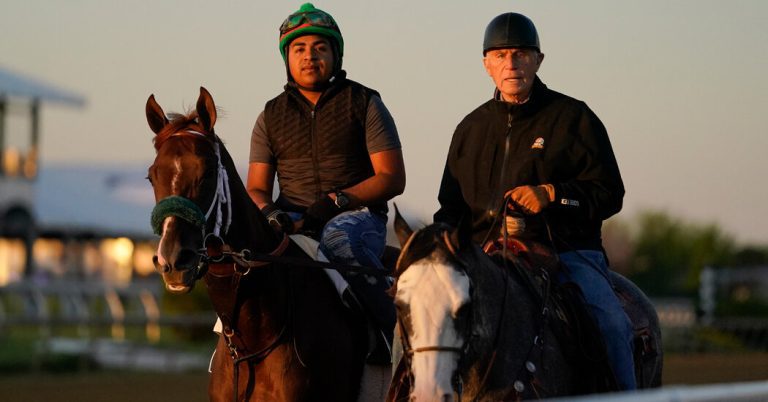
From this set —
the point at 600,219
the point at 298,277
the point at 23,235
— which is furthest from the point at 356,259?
the point at 23,235

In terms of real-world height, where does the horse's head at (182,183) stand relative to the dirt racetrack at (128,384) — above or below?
above

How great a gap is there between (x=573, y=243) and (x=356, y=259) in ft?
3.79

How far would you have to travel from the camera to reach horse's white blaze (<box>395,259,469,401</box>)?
216 inches

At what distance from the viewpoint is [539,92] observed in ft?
23.5

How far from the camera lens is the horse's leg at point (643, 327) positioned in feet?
23.9

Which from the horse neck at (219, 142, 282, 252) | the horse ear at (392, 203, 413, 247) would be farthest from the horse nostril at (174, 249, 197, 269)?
the horse ear at (392, 203, 413, 247)

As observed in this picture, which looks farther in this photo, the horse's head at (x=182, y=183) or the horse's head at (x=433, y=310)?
the horse's head at (x=182, y=183)

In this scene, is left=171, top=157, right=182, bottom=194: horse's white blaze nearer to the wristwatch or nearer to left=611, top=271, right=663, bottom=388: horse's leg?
the wristwatch

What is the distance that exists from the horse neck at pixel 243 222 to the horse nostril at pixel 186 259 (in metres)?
0.52

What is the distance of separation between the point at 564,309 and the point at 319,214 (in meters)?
1.62

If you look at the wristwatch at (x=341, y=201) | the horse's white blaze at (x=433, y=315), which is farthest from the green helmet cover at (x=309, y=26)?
the horse's white blaze at (x=433, y=315)

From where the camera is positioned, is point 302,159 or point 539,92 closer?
point 539,92

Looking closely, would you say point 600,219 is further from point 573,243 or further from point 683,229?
point 683,229

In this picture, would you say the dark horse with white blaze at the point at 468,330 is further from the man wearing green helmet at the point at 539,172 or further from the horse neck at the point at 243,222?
the horse neck at the point at 243,222
